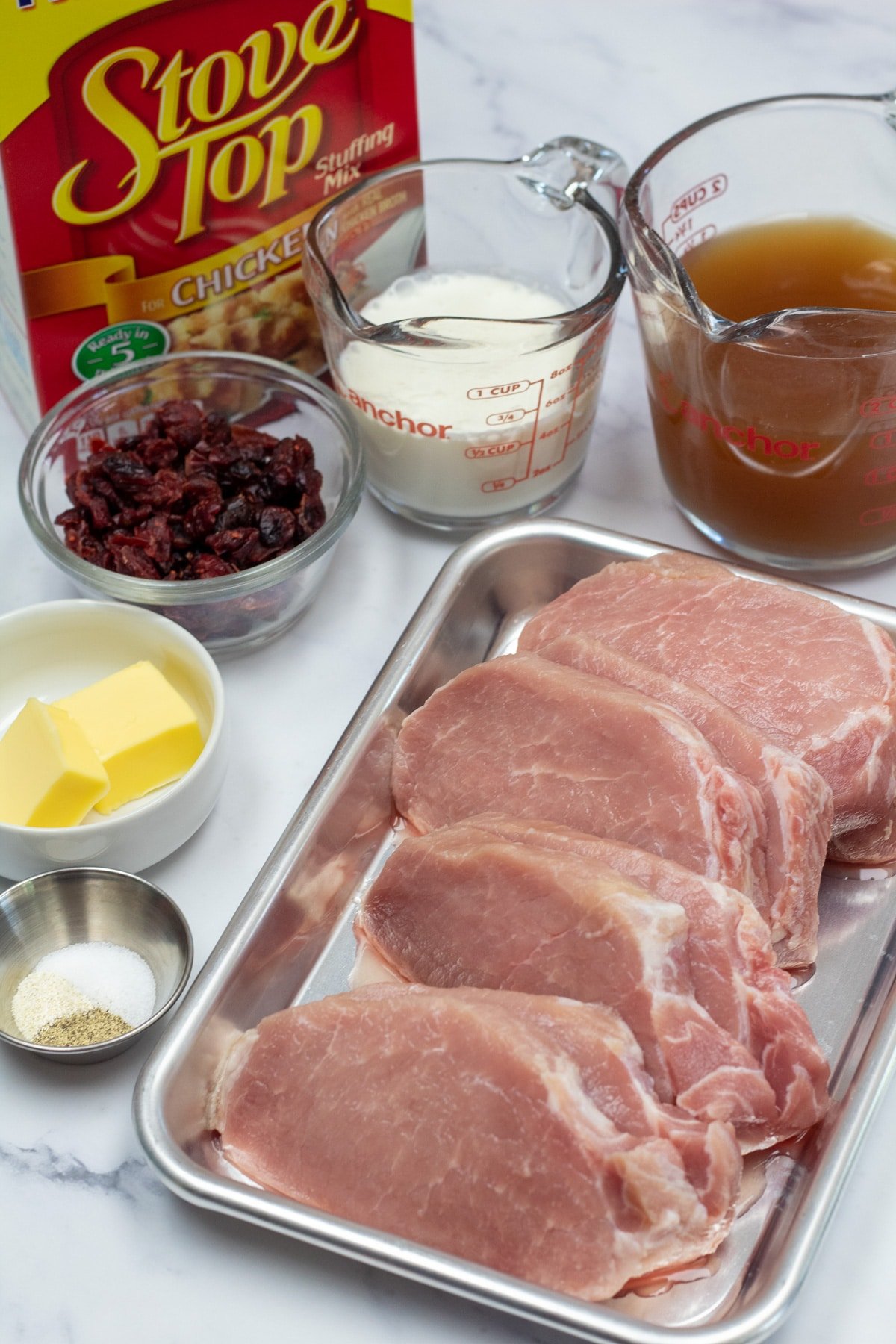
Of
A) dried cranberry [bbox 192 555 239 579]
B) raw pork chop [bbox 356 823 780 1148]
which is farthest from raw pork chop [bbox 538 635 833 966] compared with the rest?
dried cranberry [bbox 192 555 239 579]

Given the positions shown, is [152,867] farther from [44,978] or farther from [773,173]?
[773,173]

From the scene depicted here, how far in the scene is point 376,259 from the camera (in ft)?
8.63

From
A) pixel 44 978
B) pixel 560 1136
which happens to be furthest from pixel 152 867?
pixel 560 1136

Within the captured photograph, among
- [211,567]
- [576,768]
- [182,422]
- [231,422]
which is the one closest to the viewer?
[576,768]

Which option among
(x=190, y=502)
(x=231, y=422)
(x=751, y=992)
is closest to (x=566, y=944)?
(x=751, y=992)

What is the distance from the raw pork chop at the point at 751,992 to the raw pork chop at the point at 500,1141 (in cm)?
12

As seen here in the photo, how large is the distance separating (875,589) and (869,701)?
19.1 inches

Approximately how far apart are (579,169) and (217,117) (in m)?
0.62

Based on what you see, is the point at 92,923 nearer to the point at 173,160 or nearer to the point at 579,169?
the point at 173,160

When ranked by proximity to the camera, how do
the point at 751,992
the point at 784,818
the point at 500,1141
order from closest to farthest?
the point at 500,1141 < the point at 751,992 < the point at 784,818

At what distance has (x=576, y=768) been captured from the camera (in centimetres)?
197

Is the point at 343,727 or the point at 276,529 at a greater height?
the point at 276,529

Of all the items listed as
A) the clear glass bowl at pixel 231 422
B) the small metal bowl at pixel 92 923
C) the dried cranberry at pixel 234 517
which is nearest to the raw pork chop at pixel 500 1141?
the small metal bowl at pixel 92 923

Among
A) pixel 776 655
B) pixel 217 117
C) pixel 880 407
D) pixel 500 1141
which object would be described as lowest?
pixel 500 1141
